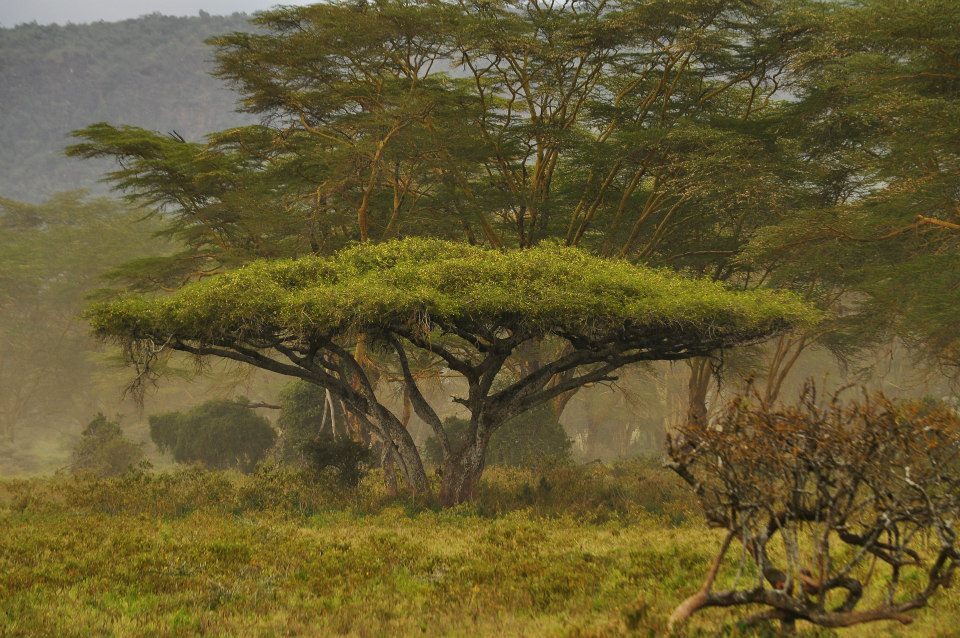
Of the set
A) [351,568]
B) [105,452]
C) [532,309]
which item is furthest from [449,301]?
[105,452]

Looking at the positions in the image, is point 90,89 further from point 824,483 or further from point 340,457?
point 824,483

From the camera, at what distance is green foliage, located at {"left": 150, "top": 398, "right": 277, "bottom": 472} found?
37.5 m

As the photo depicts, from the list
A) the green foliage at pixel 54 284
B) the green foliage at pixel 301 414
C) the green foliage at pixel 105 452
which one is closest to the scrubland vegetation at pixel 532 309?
the green foliage at pixel 301 414

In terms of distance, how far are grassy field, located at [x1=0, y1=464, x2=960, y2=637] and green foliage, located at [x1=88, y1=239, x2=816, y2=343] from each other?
4.06 metres

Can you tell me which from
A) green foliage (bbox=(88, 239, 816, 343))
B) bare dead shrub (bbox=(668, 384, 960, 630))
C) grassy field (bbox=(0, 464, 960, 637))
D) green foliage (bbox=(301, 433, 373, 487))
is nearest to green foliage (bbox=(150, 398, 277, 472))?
green foliage (bbox=(301, 433, 373, 487))

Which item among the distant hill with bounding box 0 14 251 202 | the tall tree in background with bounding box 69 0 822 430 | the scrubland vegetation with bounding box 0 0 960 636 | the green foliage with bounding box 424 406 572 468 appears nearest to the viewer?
the scrubland vegetation with bounding box 0 0 960 636

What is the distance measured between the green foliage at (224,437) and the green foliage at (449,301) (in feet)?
60.5

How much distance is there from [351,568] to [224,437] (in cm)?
2638

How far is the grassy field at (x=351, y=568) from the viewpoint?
9477 mm

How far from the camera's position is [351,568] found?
41.6 feet

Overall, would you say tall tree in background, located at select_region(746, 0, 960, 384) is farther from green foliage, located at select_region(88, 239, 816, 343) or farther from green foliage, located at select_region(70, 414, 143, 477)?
green foliage, located at select_region(70, 414, 143, 477)

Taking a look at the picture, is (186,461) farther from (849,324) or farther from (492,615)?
(492,615)

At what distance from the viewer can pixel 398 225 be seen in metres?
27.1

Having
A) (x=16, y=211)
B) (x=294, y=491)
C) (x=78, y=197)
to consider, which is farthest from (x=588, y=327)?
(x=78, y=197)
